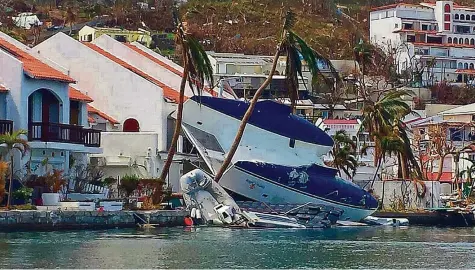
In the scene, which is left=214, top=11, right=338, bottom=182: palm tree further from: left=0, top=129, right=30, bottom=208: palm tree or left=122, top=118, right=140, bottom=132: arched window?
left=0, top=129, right=30, bottom=208: palm tree

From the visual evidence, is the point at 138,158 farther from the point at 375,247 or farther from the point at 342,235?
the point at 375,247

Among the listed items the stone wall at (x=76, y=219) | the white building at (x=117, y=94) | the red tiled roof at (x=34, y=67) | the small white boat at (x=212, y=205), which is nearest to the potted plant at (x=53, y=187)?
the stone wall at (x=76, y=219)

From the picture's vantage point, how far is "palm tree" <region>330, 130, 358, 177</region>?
262 feet

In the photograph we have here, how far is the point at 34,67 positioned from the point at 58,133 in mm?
3556

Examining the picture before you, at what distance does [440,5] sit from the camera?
161 m

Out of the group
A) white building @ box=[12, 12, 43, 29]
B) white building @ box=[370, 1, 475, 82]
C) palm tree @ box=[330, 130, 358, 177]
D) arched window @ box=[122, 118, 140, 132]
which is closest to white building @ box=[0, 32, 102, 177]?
arched window @ box=[122, 118, 140, 132]

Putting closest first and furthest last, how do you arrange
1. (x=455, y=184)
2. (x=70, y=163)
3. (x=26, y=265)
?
(x=26, y=265), (x=70, y=163), (x=455, y=184)

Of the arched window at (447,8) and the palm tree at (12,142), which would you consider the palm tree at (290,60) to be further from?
the arched window at (447,8)

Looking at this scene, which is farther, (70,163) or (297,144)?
(297,144)

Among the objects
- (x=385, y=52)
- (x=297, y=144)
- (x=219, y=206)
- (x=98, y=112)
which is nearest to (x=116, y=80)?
(x=98, y=112)

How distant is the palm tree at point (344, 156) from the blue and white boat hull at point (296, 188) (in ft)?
37.7

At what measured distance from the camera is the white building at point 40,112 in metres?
57.5

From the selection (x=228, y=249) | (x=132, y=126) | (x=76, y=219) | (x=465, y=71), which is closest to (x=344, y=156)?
(x=132, y=126)

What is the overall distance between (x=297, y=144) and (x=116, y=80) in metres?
13.5
